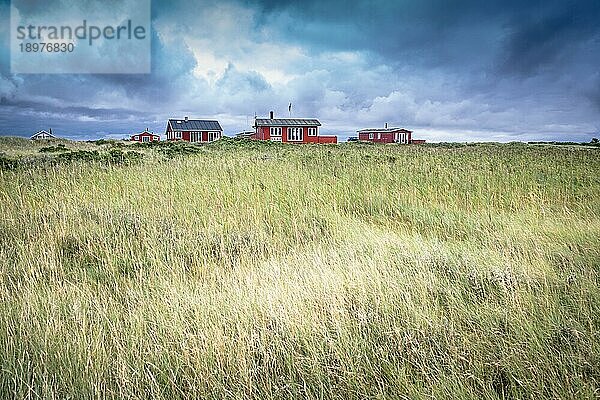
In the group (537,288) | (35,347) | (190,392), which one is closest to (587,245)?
(537,288)

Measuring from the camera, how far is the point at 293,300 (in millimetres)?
3295

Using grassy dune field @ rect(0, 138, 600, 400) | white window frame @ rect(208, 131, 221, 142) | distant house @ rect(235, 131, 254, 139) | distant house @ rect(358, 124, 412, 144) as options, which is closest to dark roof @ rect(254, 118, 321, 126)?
distant house @ rect(235, 131, 254, 139)

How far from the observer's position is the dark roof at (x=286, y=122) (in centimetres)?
5012

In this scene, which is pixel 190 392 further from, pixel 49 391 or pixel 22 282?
pixel 22 282

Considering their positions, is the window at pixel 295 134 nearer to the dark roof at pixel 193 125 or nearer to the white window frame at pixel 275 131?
the white window frame at pixel 275 131

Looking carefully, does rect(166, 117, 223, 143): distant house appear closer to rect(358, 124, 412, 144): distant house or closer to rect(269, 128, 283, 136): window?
rect(269, 128, 283, 136): window

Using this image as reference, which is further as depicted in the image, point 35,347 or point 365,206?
point 365,206

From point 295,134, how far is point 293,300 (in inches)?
1893

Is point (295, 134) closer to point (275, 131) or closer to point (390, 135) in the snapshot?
point (275, 131)

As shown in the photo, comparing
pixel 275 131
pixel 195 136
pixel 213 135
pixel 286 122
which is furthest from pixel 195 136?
pixel 286 122

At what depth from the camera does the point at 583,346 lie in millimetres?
2734

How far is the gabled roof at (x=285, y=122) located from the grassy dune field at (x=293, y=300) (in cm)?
4382

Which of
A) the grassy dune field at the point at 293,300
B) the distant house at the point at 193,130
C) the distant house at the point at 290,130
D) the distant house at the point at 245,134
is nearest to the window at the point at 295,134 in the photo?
the distant house at the point at 290,130

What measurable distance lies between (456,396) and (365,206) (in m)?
5.29
